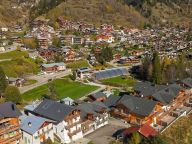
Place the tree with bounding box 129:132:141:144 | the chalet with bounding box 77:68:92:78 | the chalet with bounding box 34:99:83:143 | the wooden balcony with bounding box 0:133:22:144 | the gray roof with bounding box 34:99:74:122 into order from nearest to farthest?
1. the wooden balcony with bounding box 0:133:22:144
2. the tree with bounding box 129:132:141:144
3. the chalet with bounding box 34:99:83:143
4. the gray roof with bounding box 34:99:74:122
5. the chalet with bounding box 77:68:92:78

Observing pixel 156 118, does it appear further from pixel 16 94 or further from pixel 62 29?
pixel 62 29

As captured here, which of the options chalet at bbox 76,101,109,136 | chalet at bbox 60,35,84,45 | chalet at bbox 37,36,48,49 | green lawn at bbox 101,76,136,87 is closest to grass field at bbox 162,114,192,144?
chalet at bbox 76,101,109,136

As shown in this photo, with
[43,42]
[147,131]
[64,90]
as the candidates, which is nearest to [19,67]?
[64,90]

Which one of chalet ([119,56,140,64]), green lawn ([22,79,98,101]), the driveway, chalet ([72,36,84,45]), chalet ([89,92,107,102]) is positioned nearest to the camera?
the driveway

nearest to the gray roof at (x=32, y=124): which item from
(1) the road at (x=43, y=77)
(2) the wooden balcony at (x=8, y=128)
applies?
(2) the wooden balcony at (x=8, y=128)

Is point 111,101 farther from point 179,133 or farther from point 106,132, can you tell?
point 179,133

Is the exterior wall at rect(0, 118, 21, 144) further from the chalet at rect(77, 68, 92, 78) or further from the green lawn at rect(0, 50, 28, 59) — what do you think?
the green lawn at rect(0, 50, 28, 59)

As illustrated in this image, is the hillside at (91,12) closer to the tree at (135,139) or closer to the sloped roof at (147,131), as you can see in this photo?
the sloped roof at (147,131)
